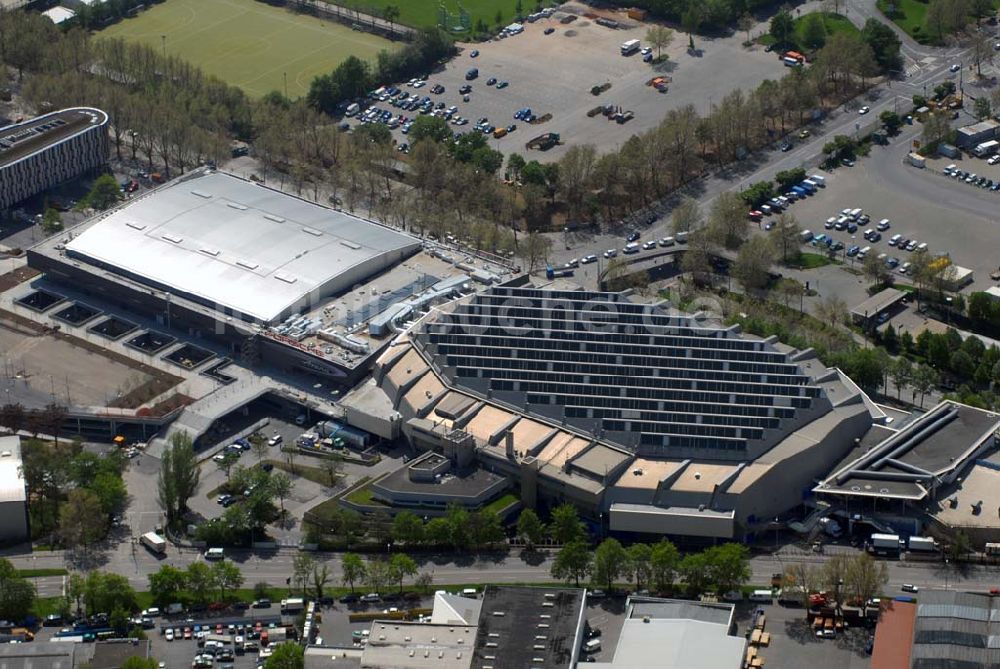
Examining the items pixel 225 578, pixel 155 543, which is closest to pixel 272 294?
pixel 155 543

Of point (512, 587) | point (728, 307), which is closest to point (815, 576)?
point (512, 587)

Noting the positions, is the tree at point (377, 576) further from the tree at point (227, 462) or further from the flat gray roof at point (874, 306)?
the flat gray roof at point (874, 306)

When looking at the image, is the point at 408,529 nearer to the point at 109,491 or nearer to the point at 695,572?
the point at 695,572

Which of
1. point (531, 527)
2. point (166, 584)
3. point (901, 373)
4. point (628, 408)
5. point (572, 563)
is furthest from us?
point (901, 373)

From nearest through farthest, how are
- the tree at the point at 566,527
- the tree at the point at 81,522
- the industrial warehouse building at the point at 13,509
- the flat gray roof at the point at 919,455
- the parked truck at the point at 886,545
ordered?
the parked truck at the point at 886,545, the tree at the point at 566,527, the tree at the point at 81,522, the flat gray roof at the point at 919,455, the industrial warehouse building at the point at 13,509

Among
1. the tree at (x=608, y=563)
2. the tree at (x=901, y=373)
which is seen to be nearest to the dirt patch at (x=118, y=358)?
the tree at (x=608, y=563)

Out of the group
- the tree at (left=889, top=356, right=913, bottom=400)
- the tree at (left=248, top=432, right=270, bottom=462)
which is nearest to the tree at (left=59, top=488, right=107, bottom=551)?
the tree at (left=248, top=432, right=270, bottom=462)

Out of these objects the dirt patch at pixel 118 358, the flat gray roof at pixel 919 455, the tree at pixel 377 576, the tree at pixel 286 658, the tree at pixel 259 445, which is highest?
the flat gray roof at pixel 919 455

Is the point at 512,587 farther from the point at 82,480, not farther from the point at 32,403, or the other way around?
the point at 32,403
